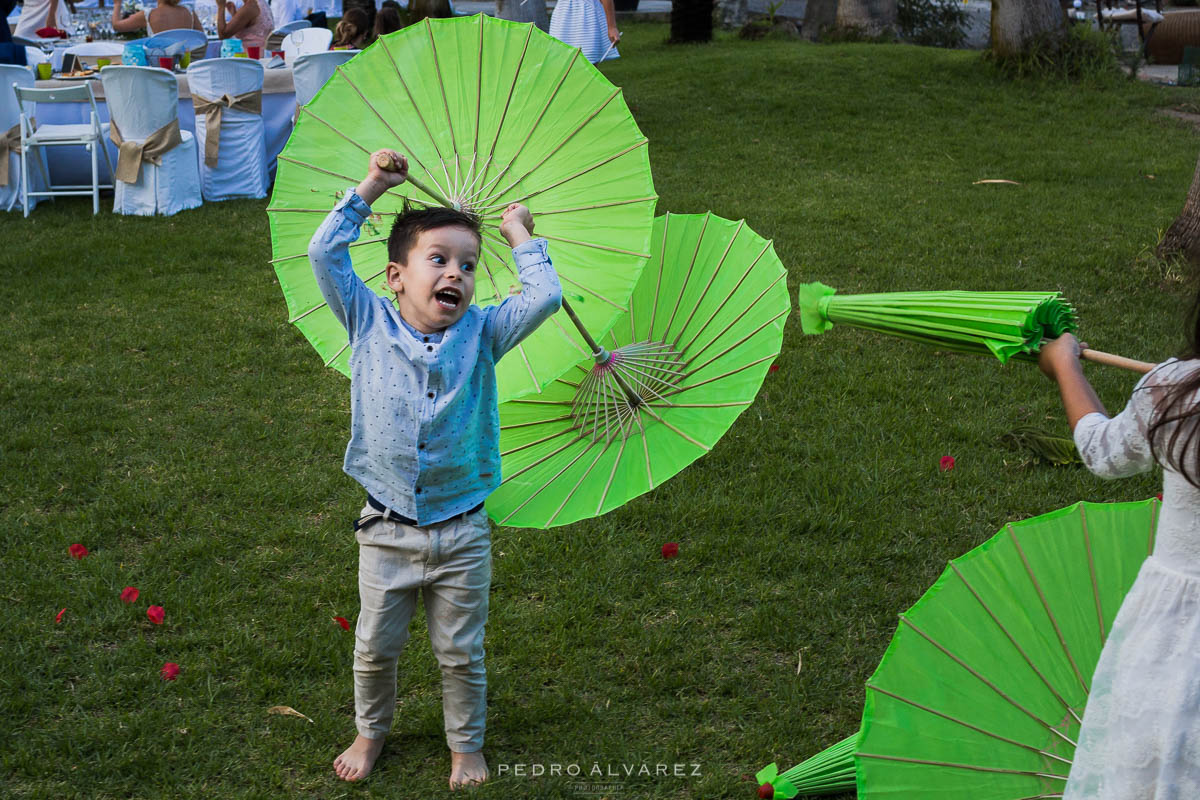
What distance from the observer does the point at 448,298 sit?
2846mm

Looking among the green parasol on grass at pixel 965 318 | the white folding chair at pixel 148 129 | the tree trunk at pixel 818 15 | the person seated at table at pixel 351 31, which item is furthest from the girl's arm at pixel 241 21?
the green parasol on grass at pixel 965 318

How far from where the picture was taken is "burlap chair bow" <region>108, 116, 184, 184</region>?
9.37m

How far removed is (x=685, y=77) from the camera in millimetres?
14023

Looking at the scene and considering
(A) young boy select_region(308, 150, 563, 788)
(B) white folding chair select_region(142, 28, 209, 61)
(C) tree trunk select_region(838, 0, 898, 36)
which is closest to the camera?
(A) young boy select_region(308, 150, 563, 788)

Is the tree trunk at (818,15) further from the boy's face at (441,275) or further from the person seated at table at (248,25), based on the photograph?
→ the boy's face at (441,275)

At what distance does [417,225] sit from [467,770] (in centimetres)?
150

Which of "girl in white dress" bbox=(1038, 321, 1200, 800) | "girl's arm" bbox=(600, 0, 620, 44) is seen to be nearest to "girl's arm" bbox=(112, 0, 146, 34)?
"girl's arm" bbox=(600, 0, 620, 44)

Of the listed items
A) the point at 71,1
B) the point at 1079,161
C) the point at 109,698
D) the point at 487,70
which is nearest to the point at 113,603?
the point at 109,698

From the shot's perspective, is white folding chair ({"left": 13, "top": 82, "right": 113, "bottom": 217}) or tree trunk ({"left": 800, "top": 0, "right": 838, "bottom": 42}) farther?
tree trunk ({"left": 800, "top": 0, "right": 838, "bottom": 42})

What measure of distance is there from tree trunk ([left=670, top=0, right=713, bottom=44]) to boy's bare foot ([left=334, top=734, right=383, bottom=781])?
15955 mm

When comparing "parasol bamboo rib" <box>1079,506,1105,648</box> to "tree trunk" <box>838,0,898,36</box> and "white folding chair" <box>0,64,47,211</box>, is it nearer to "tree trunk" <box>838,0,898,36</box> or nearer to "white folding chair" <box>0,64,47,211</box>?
"white folding chair" <box>0,64,47,211</box>

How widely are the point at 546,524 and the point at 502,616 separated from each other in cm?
97

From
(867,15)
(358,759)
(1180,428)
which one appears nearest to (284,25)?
(867,15)

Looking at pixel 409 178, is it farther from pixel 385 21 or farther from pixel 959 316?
pixel 385 21
